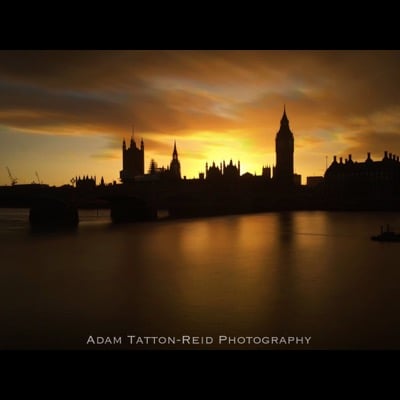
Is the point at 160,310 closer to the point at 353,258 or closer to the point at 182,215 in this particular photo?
the point at 353,258

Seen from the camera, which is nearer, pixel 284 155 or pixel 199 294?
pixel 199 294

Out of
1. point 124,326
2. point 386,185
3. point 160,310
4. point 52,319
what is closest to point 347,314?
point 160,310

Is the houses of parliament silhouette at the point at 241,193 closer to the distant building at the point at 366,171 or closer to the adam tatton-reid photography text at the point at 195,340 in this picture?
the distant building at the point at 366,171

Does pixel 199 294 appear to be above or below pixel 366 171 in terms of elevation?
below

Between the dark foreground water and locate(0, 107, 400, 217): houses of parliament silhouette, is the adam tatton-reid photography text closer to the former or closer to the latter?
the dark foreground water

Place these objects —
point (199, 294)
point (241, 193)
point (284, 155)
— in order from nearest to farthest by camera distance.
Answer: point (199, 294) < point (241, 193) < point (284, 155)

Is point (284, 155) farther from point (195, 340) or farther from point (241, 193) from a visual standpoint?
point (195, 340)

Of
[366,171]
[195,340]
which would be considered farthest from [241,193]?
[195,340]

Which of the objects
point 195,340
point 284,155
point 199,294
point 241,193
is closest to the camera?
point 195,340

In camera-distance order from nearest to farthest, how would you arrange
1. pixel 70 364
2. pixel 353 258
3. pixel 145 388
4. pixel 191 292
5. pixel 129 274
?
pixel 145 388, pixel 70 364, pixel 191 292, pixel 129 274, pixel 353 258
